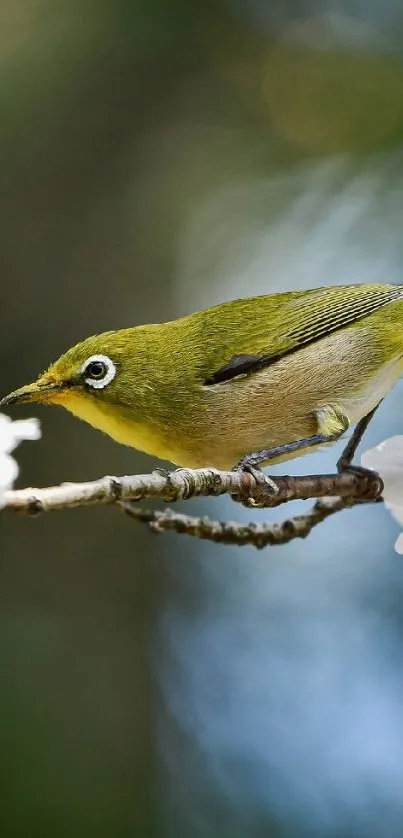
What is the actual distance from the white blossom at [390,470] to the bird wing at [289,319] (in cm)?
12

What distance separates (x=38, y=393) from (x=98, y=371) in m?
0.04

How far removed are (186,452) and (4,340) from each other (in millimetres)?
452

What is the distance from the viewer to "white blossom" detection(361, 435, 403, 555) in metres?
0.54

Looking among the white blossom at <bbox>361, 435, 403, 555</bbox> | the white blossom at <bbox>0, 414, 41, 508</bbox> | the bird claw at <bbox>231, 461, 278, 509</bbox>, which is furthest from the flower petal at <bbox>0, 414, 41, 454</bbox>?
the white blossom at <bbox>361, 435, 403, 555</bbox>

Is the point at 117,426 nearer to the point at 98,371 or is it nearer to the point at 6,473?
the point at 98,371

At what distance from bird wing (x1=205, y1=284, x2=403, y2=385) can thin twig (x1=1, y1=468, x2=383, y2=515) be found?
107 millimetres

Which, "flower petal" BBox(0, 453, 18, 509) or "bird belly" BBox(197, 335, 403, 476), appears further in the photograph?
"bird belly" BBox(197, 335, 403, 476)

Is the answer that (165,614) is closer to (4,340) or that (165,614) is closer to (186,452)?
(4,340)

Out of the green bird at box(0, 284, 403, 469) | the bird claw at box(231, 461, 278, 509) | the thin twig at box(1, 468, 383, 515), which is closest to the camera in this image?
the thin twig at box(1, 468, 383, 515)

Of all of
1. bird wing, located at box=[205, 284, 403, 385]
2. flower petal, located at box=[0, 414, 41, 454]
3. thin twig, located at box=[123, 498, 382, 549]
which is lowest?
flower petal, located at box=[0, 414, 41, 454]

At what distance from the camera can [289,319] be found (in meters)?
0.66

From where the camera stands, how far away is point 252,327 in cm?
65

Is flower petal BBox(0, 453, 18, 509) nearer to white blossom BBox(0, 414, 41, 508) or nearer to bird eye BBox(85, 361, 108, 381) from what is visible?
white blossom BBox(0, 414, 41, 508)

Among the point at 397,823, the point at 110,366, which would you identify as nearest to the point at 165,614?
the point at 397,823
